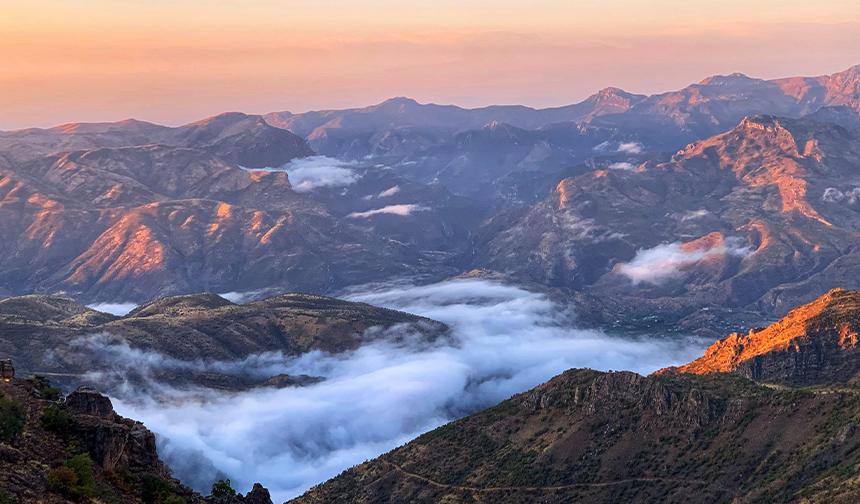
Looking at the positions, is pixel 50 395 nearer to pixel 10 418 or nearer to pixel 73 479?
pixel 10 418

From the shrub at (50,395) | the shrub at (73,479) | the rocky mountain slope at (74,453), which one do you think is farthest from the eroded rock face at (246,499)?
the shrub at (50,395)

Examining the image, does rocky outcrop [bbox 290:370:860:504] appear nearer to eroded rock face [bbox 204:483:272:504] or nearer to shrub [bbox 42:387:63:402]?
eroded rock face [bbox 204:483:272:504]

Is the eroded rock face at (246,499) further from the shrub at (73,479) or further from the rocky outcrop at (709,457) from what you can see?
the rocky outcrop at (709,457)

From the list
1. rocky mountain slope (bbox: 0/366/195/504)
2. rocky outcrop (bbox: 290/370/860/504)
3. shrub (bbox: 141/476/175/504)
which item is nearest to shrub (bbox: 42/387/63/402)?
rocky mountain slope (bbox: 0/366/195/504)

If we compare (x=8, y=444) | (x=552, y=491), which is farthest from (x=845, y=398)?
(x=8, y=444)

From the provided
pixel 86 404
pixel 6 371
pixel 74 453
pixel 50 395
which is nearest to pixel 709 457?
pixel 86 404

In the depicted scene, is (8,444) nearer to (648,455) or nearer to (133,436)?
(133,436)
